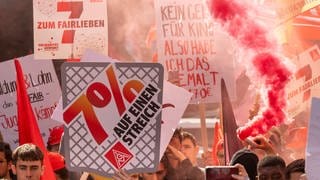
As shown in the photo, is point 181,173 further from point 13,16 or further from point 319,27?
point 13,16

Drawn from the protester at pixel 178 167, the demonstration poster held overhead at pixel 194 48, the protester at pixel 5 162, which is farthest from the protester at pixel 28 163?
the demonstration poster held overhead at pixel 194 48

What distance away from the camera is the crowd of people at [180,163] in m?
7.42

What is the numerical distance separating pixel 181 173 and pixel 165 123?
35.0 inches

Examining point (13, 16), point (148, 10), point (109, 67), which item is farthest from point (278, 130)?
point (13, 16)

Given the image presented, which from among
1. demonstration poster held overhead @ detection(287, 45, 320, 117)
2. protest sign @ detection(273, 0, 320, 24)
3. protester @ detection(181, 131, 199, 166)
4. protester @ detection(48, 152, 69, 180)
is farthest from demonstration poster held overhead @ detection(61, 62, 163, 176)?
protest sign @ detection(273, 0, 320, 24)

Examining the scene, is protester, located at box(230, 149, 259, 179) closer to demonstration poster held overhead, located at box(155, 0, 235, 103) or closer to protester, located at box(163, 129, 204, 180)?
protester, located at box(163, 129, 204, 180)

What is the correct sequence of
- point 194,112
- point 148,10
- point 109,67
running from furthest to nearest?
point 194,112 < point 148,10 < point 109,67

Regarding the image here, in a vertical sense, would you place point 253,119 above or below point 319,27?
below

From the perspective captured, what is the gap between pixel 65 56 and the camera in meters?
11.1

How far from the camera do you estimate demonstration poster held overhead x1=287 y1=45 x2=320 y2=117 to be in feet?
34.7

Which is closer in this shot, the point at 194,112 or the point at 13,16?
the point at 13,16

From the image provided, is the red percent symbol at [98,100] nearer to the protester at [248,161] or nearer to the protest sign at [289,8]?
the protester at [248,161]

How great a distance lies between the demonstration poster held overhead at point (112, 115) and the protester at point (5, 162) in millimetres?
1403

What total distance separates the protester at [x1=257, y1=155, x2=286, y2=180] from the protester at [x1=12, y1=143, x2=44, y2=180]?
5.07ft
